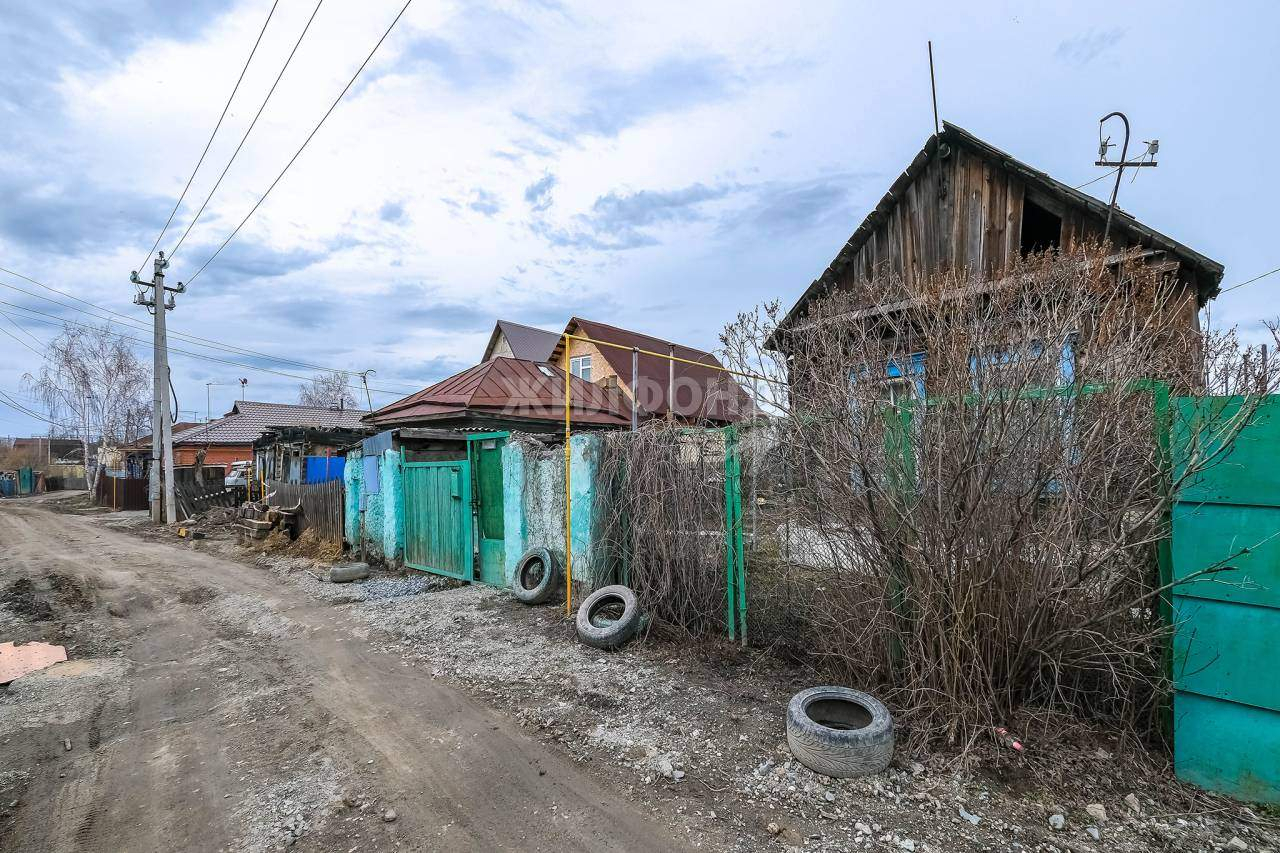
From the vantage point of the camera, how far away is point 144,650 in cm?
603

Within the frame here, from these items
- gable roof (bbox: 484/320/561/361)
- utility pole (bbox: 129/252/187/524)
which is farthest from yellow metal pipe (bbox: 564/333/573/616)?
gable roof (bbox: 484/320/561/361)

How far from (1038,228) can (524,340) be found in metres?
29.1

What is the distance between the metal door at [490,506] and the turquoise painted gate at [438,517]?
192mm

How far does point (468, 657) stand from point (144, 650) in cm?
357

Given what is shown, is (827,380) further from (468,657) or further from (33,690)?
(33,690)

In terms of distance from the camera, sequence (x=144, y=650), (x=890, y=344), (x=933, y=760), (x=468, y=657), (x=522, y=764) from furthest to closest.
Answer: (x=144, y=650), (x=468, y=657), (x=890, y=344), (x=522, y=764), (x=933, y=760)

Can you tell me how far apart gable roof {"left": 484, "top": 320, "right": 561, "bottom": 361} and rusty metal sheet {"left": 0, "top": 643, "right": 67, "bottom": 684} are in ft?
94.2

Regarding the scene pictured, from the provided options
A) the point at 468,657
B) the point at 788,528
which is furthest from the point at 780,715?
the point at 468,657

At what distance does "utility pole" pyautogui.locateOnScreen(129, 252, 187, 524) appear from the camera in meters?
19.2

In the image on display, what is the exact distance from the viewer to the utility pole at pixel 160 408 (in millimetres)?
19219

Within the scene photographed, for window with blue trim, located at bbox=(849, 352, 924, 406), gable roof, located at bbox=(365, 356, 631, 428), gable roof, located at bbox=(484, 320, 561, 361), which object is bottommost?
window with blue trim, located at bbox=(849, 352, 924, 406)

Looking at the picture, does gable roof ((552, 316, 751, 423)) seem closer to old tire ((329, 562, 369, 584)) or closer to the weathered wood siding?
the weathered wood siding

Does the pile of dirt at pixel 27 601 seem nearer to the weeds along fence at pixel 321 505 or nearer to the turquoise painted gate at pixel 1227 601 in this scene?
the weeds along fence at pixel 321 505

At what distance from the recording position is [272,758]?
3.67 m
